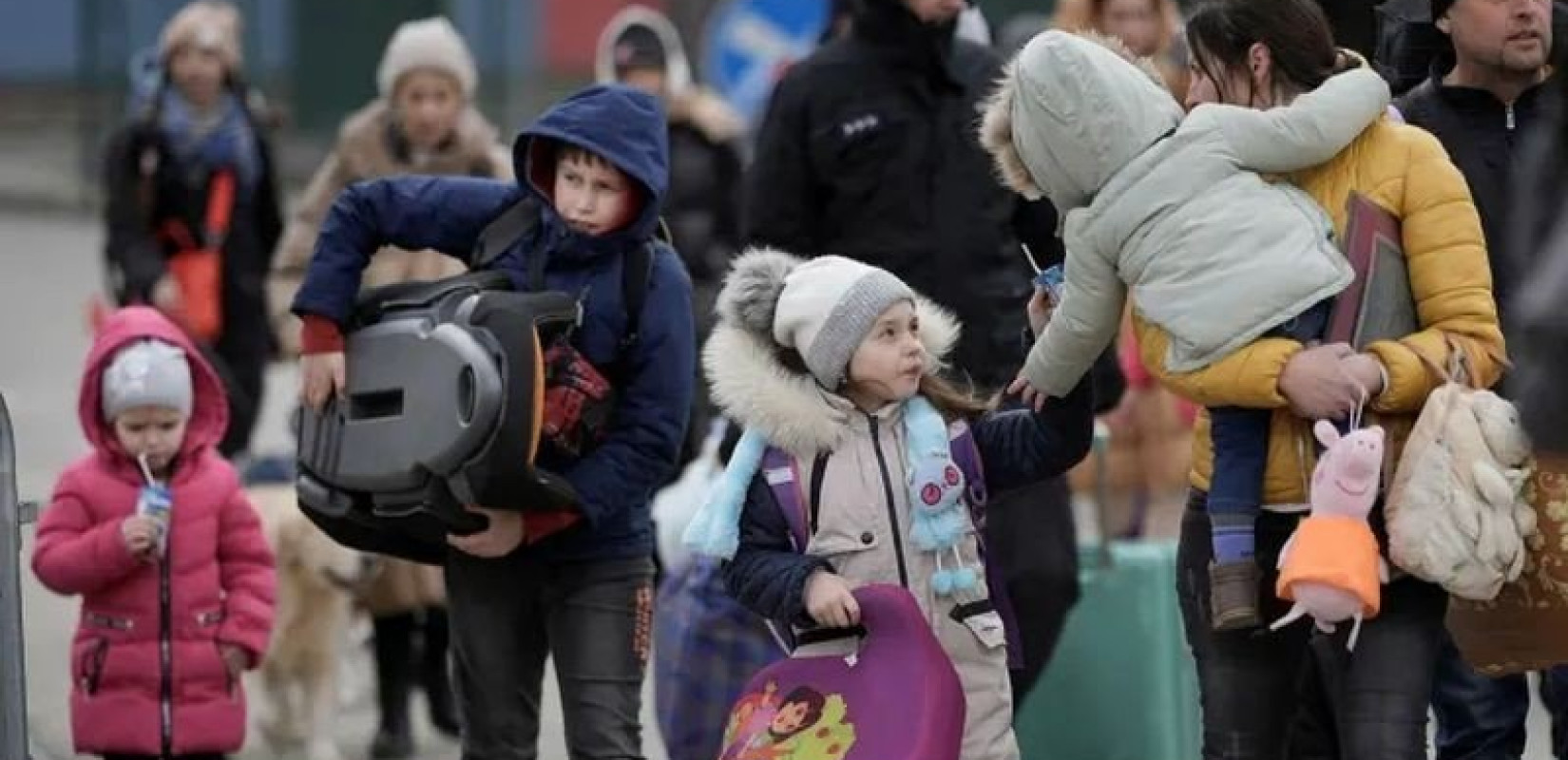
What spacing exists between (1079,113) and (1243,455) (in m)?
0.67

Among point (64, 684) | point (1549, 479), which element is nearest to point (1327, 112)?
point (1549, 479)

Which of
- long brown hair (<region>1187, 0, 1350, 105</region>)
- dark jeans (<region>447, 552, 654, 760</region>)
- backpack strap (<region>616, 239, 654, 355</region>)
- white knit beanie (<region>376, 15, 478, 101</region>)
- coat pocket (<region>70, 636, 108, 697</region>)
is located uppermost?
long brown hair (<region>1187, 0, 1350, 105</region>)

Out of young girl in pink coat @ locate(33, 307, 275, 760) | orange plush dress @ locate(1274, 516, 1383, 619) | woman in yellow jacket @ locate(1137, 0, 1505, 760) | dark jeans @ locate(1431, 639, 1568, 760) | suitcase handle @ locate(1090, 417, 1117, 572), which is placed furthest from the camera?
suitcase handle @ locate(1090, 417, 1117, 572)

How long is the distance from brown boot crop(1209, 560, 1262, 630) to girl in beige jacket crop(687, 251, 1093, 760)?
0.50 meters

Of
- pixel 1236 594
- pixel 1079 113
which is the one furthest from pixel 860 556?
pixel 1079 113

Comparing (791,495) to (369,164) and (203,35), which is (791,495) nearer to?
(369,164)

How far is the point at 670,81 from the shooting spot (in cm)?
1359

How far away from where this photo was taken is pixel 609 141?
802 centimetres

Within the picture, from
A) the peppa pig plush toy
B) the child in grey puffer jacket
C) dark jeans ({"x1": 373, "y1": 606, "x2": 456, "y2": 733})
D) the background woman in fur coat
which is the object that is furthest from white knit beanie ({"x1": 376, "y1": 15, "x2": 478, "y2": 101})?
the peppa pig plush toy

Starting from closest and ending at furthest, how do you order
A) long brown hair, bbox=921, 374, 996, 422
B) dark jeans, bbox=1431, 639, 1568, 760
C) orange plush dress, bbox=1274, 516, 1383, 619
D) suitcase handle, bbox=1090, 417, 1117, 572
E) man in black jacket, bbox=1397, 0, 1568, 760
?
orange plush dress, bbox=1274, 516, 1383, 619 → long brown hair, bbox=921, 374, 996, 422 → man in black jacket, bbox=1397, 0, 1568, 760 → dark jeans, bbox=1431, 639, 1568, 760 → suitcase handle, bbox=1090, 417, 1117, 572

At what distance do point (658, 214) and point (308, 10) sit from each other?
752 inches

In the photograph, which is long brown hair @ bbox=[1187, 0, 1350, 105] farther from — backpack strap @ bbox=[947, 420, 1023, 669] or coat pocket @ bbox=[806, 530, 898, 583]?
coat pocket @ bbox=[806, 530, 898, 583]

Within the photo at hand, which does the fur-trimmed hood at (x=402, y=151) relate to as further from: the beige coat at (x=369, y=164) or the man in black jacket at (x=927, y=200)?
the man in black jacket at (x=927, y=200)

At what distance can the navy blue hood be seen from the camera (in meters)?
8.02
